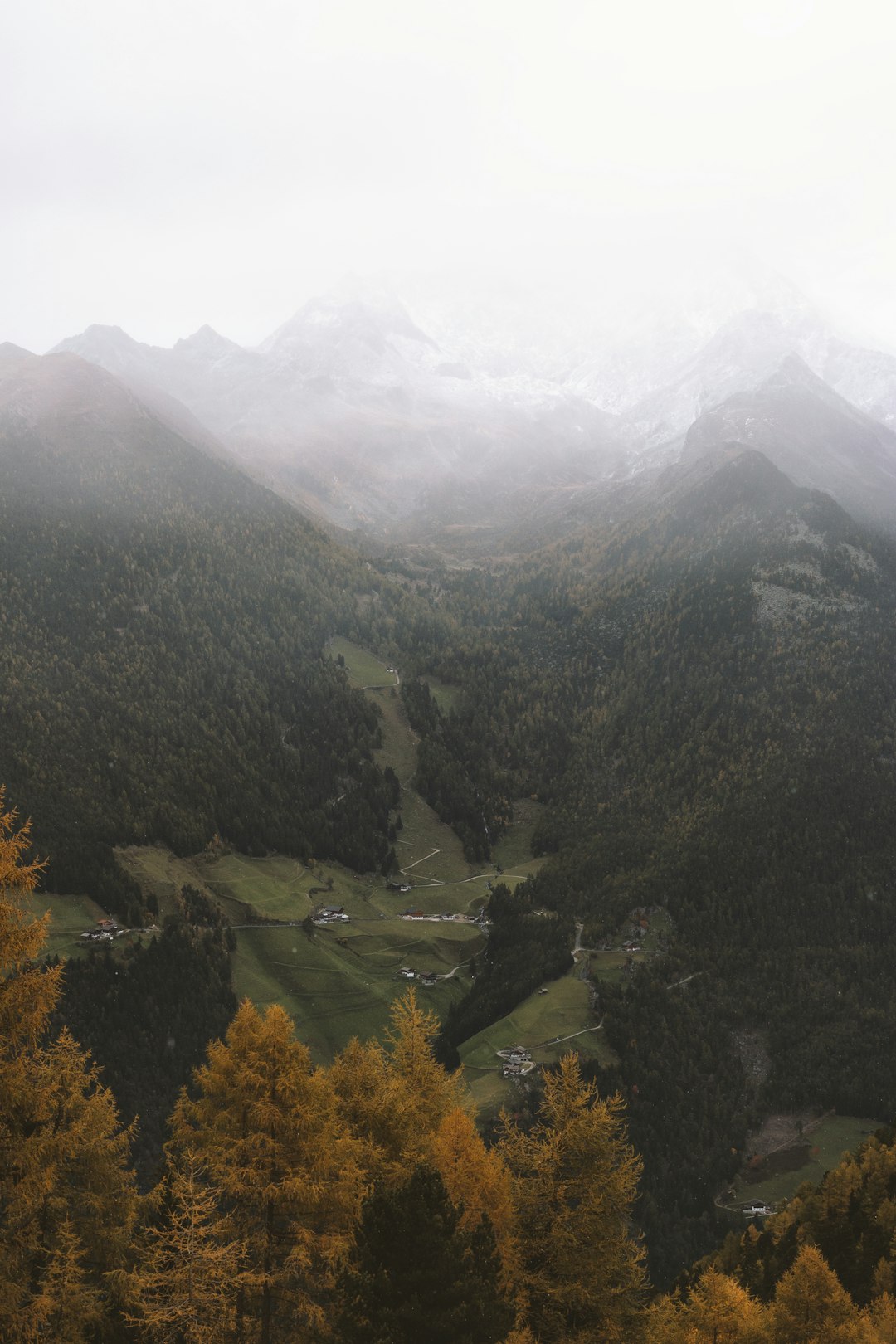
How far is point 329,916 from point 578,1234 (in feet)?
440

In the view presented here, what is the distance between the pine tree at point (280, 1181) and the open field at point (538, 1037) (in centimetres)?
9567

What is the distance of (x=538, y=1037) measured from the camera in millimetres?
137250

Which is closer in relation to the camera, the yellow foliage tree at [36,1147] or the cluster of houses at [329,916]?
the yellow foliage tree at [36,1147]

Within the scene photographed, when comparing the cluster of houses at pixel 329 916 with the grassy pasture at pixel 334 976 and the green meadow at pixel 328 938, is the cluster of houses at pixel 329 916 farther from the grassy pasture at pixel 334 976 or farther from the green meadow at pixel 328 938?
the grassy pasture at pixel 334 976

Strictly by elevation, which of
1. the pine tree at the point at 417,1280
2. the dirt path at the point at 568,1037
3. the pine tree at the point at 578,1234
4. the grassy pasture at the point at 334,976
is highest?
the pine tree at the point at 417,1280

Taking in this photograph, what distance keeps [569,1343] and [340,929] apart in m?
130

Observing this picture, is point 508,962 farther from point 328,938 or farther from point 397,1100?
point 397,1100

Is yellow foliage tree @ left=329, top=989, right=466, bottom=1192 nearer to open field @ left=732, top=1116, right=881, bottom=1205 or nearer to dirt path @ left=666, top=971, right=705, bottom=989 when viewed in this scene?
open field @ left=732, top=1116, right=881, bottom=1205

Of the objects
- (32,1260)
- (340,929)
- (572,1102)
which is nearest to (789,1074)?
(340,929)

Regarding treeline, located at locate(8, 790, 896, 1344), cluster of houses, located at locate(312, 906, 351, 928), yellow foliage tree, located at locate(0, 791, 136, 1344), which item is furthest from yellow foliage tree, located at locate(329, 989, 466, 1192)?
cluster of houses, located at locate(312, 906, 351, 928)

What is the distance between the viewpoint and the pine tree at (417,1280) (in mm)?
25594

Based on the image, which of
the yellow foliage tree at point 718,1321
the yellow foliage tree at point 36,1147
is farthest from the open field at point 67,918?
the yellow foliage tree at point 718,1321

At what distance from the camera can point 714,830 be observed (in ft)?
626

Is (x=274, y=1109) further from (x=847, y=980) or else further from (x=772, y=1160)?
(x=847, y=980)
